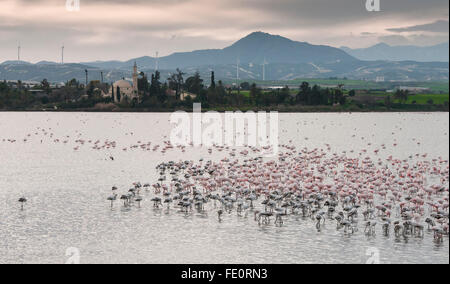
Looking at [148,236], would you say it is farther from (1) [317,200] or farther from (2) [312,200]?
(1) [317,200]

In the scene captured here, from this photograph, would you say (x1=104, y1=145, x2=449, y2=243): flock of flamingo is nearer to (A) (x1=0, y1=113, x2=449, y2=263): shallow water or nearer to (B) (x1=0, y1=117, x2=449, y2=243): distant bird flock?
(B) (x1=0, y1=117, x2=449, y2=243): distant bird flock

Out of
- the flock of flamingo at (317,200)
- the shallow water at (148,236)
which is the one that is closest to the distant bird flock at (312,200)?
the flock of flamingo at (317,200)

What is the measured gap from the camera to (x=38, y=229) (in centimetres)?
3250

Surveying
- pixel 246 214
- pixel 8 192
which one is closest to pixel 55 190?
pixel 8 192

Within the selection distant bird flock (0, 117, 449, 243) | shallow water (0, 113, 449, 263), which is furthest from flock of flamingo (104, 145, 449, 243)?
shallow water (0, 113, 449, 263)

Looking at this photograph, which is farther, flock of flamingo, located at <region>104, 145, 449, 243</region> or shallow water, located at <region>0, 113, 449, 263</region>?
flock of flamingo, located at <region>104, 145, 449, 243</region>

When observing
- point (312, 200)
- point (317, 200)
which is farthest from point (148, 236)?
point (317, 200)

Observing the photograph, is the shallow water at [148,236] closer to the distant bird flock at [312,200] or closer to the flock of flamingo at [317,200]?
the distant bird flock at [312,200]

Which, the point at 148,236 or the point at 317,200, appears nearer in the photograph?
the point at 148,236

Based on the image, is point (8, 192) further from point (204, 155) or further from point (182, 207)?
point (204, 155)

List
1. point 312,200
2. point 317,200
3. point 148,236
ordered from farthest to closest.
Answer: point 317,200, point 312,200, point 148,236

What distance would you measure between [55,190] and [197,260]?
21.9 m

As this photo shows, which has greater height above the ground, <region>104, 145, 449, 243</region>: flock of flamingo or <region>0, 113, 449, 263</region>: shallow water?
<region>104, 145, 449, 243</region>: flock of flamingo
